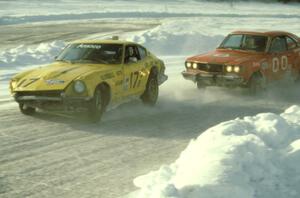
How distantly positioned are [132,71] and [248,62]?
10.7 feet

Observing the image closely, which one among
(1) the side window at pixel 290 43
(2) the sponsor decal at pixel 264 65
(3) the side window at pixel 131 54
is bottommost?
(2) the sponsor decal at pixel 264 65

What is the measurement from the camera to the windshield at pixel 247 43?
13766mm

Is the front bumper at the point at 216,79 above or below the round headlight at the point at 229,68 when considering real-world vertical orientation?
below

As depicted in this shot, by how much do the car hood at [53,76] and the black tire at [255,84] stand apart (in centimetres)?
416

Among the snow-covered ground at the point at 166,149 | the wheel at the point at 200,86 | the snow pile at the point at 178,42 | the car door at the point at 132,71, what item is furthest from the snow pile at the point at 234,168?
the snow pile at the point at 178,42

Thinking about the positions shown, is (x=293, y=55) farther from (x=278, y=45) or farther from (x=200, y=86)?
(x=200, y=86)

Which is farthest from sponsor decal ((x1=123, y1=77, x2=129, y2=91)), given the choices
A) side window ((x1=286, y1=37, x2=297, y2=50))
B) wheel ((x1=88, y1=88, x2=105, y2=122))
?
side window ((x1=286, y1=37, x2=297, y2=50))

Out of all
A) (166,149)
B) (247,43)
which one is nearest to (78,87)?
(166,149)

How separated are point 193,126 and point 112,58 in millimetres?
2017

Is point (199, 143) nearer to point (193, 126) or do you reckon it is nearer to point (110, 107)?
point (193, 126)

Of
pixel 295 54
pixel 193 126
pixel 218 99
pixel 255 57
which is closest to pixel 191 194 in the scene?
pixel 193 126

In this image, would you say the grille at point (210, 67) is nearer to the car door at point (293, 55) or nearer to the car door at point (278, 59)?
the car door at point (278, 59)

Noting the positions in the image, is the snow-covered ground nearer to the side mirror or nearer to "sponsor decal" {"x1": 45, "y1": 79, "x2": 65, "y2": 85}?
"sponsor decal" {"x1": 45, "y1": 79, "x2": 65, "y2": 85}

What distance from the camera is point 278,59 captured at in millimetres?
13812
